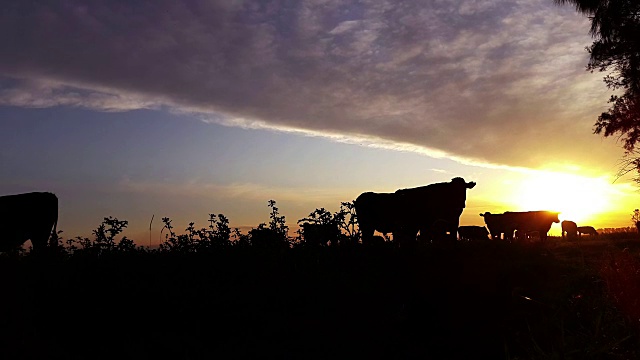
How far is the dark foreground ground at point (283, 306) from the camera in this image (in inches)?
212

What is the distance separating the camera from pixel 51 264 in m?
7.23

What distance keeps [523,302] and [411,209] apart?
51.4ft

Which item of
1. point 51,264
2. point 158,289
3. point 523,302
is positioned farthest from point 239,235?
point 523,302

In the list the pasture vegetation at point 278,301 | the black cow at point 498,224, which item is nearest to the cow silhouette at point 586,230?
the black cow at point 498,224

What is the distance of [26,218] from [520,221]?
107ft

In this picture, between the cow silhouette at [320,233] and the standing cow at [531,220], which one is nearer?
the cow silhouette at [320,233]

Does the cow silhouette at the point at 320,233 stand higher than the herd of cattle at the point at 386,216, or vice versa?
the herd of cattle at the point at 386,216

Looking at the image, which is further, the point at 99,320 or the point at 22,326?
the point at 99,320

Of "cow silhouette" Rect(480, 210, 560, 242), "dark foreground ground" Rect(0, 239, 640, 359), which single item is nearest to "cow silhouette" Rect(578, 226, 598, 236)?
"cow silhouette" Rect(480, 210, 560, 242)

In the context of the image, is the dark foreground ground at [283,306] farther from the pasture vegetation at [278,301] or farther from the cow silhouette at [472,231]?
the cow silhouette at [472,231]

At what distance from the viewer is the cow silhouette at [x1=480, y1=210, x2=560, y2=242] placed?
3791cm

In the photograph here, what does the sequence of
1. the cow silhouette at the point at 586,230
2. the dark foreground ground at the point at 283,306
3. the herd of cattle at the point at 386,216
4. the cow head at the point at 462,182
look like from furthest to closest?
the cow silhouette at the point at 586,230, the cow head at the point at 462,182, the herd of cattle at the point at 386,216, the dark foreground ground at the point at 283,306

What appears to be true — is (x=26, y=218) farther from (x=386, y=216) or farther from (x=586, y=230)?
(x=586, y=230)

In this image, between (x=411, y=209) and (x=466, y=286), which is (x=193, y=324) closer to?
(x=466, y=286)
